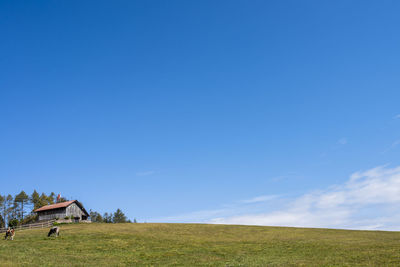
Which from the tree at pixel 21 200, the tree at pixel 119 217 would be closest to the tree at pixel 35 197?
the tree at pixel 21 200

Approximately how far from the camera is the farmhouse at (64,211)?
76562 millimetres

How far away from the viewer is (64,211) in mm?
76562

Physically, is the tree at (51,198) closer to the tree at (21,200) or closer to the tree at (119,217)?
the tree at (21,200)

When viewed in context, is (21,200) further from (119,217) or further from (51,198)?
(119,217)

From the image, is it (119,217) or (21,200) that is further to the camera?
(119,217)

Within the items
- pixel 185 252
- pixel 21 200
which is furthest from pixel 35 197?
pixel 185 252

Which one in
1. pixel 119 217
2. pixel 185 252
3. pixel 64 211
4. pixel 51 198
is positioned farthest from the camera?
pixel 119 217

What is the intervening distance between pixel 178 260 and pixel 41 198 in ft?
355

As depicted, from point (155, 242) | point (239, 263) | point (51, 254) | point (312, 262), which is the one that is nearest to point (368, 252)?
point (312, 262)

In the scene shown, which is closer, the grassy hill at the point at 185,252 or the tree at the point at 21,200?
the grassy hill at the point at 185,252

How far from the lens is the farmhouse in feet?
251

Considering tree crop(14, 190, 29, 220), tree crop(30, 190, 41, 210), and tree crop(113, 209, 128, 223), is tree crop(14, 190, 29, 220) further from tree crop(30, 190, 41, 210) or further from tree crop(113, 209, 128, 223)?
tree crop(113, 209, 128, 223)

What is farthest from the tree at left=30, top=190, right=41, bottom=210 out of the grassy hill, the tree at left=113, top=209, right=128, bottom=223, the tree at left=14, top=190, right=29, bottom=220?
the grassy hill

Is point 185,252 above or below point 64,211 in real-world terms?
below
